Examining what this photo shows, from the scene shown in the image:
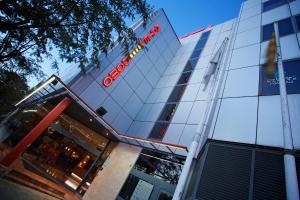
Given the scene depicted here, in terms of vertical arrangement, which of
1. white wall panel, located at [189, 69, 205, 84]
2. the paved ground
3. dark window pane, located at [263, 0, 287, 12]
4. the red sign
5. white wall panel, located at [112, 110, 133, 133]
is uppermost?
dark window pane, located at [263, 0, 287, 12]

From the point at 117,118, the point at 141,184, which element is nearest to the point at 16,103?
the point at 117,118

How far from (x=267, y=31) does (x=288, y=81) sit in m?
5.52

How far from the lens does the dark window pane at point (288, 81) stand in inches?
→ 306

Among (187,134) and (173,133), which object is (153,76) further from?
(187,134)

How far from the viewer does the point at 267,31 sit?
477 inches

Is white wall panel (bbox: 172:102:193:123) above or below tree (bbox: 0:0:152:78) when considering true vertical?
above

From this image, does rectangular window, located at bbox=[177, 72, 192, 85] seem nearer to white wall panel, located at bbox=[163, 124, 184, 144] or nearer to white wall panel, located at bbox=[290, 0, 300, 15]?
white wall panel, located at bbox=[163, 124, 184, 144]

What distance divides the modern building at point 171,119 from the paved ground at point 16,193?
71 centimetres

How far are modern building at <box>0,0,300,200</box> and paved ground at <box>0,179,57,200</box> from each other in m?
0.71

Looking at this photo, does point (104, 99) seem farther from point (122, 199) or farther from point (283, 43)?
point (283, 43)

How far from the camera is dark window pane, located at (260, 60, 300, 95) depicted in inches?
306

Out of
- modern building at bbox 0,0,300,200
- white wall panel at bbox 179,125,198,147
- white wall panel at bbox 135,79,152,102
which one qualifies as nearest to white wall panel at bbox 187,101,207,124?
modern building at bbox 0,0,300,200

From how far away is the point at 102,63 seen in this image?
14.9 metres

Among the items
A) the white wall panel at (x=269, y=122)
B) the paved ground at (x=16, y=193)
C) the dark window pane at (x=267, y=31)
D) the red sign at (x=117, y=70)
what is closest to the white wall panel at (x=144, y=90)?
the red sign at (x=117, y=70)
